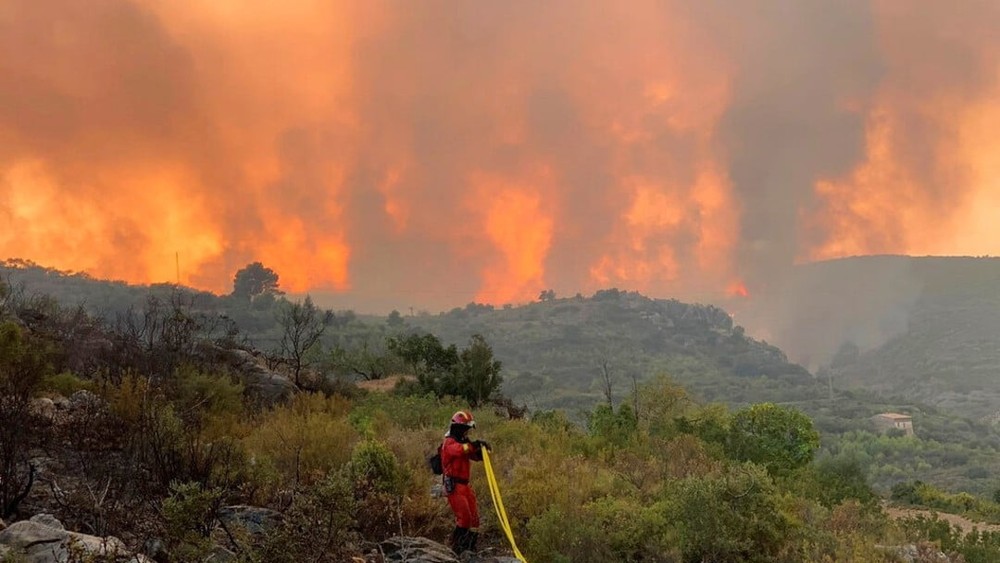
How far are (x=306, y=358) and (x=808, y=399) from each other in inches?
6612

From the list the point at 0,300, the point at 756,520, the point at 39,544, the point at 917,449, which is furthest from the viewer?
the point at 917,449

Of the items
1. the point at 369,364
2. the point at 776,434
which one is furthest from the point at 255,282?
the point at 776,434

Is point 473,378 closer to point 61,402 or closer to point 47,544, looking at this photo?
point 61,402

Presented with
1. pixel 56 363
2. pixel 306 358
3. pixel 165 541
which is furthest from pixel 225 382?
pixel 306 358

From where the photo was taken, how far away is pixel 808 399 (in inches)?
6703

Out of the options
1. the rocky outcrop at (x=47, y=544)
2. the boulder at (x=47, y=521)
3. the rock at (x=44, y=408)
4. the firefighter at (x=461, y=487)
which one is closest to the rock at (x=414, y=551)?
the firefighter at (x=461, y=487)

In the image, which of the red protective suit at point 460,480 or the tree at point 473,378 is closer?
the red protective suit at point 460,480

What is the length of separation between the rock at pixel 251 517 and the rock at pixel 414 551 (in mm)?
1456

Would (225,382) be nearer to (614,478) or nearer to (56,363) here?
(56,363)

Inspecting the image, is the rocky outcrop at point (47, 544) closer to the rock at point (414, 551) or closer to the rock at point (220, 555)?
the rock at point (220, 555)

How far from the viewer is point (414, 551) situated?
7.65 metres

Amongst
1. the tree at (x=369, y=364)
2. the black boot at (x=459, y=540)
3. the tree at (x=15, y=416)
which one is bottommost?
the black boot at (x=459, y=540)

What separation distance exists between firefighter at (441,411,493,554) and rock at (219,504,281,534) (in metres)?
2.36

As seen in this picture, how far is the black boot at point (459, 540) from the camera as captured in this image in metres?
8.45
